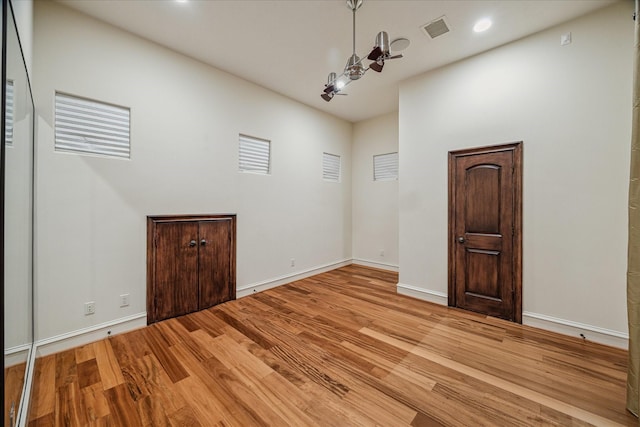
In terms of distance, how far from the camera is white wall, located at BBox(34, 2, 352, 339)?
235cm

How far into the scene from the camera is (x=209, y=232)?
343 cm

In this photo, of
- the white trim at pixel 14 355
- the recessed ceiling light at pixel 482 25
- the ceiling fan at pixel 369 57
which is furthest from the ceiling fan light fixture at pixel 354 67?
the white trim at pixel 14 355

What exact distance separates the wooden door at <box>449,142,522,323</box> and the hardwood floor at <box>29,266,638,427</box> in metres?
0.30

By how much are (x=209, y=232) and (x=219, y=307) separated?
3.33 ft

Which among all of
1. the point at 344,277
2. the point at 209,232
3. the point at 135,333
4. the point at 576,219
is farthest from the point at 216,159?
the point at 576,219

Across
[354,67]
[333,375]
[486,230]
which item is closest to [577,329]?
[486,230]

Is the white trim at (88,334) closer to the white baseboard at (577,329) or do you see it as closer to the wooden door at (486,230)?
the wooden door at (486,230)

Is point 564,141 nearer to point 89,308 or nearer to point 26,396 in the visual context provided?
point 26,396

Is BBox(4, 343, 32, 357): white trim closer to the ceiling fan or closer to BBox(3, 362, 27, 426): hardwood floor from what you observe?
BBox(3, 362, 27, 426): hardwood floor

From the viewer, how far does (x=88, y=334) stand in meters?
2.52

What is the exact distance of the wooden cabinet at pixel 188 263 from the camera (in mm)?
2955

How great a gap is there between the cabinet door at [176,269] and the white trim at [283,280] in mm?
736

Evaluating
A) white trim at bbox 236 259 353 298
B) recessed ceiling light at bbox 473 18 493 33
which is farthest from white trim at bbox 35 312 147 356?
recessed ceiling light at bbox 473 18 493 33

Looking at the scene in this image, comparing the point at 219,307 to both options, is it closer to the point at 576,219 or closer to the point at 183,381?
the point at 183,381
